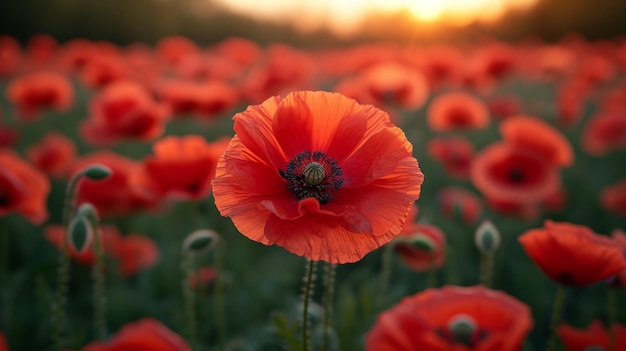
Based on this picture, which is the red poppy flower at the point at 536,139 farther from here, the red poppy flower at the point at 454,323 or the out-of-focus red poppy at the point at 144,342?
the out-of-focus red poppy at the point at 144,342

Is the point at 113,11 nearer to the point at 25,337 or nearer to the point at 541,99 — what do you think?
the point at 541,99

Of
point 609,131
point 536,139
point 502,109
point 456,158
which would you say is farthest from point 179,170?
point 502,109

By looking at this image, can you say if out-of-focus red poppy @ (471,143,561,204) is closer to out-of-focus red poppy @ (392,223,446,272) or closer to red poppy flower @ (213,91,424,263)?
out-of-focus red poppy @ (392,223,446,272)

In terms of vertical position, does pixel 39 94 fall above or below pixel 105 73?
below

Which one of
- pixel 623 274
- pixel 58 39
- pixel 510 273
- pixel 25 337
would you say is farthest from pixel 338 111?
pixel 58 39

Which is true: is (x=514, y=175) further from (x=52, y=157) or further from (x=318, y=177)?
(x=52, y=157)

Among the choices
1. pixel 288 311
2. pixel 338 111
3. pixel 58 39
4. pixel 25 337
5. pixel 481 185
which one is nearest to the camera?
pixel 338 111

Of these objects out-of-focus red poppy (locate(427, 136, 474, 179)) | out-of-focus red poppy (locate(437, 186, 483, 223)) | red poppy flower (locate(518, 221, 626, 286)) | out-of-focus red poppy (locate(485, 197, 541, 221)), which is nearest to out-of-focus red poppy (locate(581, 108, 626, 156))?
out-of-focus red poppy (locate(427, 136, 474, 179))
